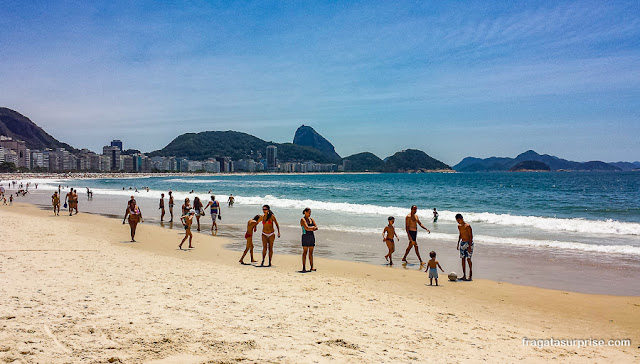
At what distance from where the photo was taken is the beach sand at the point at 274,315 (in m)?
5.11

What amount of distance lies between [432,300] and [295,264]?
4.70 metres

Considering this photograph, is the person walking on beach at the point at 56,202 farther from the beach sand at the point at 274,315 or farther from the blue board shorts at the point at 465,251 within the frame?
the blue board shorts at the point at 465,251

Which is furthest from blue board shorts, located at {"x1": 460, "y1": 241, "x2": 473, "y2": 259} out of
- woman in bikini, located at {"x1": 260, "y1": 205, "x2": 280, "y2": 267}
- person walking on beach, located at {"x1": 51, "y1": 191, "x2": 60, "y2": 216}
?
person walking on beach, located at {"x1": 51, "y1": 191, "x2": 60, "y2": 216}

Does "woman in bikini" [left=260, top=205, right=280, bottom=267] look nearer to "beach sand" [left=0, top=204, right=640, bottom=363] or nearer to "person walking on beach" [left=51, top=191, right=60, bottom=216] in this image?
"beach sand" [left=0, top=204, right=640, bottom=363]

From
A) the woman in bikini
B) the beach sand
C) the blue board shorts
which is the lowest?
the beach sand

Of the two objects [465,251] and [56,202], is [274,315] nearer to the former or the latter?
[465,251]

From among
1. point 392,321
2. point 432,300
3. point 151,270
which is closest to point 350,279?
point 432,300

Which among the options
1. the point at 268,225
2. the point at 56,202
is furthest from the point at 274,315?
the point at 56,202

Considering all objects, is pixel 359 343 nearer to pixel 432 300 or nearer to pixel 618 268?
pixel 432 300

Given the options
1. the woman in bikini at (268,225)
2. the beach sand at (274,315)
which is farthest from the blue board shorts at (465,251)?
the woman in bikini at (268,225)

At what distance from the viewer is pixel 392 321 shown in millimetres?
6609

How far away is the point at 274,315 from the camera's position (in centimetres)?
662

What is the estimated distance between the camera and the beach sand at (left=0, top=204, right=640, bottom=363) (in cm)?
511

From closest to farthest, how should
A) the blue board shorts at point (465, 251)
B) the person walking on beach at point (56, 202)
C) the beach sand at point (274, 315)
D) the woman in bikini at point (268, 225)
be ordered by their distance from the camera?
the beach sand at point (274, 315)
the blue board shorts at point (465, 251)
the woman in bikini at point (268, 225)
the person walking on beach at point (56, 202)
